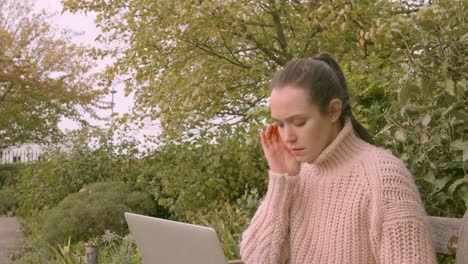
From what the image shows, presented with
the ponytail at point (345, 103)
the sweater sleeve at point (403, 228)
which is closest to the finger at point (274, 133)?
the ponytail at point (345, 103)

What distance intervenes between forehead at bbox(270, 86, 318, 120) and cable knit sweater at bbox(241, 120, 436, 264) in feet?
0.47

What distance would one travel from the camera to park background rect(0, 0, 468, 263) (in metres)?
2.67

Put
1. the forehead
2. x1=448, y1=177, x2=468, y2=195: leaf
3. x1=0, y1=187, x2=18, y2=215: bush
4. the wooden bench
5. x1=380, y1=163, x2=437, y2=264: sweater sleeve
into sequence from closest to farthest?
x1=380, y1=163, x2=437, y2=264: sweater sleeve, the forehead, the wooden bench, x1=448, y1=177, x2=468, y2=195: leaf, x1=0, y1=187, x2=18, y2=215: bush

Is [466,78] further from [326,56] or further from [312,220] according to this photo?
[312,220]

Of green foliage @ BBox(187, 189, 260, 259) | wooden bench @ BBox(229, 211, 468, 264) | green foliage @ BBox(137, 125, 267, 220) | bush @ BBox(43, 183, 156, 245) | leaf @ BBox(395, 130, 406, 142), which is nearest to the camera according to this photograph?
wooden bench @ BBox(229, 211, 468, 264)

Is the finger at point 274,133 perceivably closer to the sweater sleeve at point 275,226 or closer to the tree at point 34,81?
the sweater sleeve at point 275,226

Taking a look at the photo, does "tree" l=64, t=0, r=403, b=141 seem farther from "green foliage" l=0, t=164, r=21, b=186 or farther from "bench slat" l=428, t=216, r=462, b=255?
"green foliage" l=0, t=164, r=21, b=186

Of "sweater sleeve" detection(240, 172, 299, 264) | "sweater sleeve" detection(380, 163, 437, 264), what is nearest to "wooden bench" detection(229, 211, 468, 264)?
"sweater sleeve" detection(380, 163, 437, 264)

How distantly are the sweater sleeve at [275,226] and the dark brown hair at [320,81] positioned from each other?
26 centimetres

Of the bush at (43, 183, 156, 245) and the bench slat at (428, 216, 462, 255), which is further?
the bush at (43, 183, 156, 245)

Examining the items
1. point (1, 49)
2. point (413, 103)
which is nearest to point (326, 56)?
point (413, 103)

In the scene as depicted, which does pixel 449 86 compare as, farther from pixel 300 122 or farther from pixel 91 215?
pixel 91 215

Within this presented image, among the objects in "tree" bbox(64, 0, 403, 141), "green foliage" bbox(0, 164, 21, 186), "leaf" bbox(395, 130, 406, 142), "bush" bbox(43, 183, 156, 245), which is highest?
"tree" bbox(64, 0, 403, 141)

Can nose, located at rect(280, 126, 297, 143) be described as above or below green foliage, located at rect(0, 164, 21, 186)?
below
